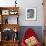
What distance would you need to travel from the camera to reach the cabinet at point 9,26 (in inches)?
210

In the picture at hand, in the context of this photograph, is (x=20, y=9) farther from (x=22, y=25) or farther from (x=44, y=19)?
(x=44, y=19)

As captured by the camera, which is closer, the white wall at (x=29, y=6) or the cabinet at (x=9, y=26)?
the cabinet at (x=9, y=26)

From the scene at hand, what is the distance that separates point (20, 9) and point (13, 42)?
1200 mm

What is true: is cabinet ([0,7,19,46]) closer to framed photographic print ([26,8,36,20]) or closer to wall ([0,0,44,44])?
wall ([0,0,44,44])

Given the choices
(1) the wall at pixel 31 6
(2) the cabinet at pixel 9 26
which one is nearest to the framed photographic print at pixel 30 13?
(1) the wall at pixel 31 6

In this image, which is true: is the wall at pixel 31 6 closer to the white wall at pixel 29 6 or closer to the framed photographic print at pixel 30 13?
the white wall at pixel 29 6

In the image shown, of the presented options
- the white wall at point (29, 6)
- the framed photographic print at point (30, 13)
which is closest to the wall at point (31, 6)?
the white wall at point (29, 6)

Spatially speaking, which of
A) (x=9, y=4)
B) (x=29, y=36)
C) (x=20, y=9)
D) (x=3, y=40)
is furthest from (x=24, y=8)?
(x=3, y=40)

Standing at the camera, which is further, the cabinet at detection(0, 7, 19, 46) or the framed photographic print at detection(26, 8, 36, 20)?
the framed photographic print at detection(26, 8, 36, 20)

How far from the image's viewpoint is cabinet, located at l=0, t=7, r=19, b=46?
5.34m

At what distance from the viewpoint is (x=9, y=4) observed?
549 cm

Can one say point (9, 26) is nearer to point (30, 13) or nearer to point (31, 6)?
point (30, 13)

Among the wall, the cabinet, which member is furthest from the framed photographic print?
the cabinet

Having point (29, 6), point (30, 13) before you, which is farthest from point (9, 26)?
point (29, 6)
